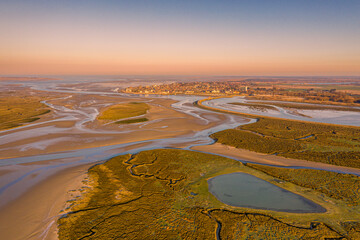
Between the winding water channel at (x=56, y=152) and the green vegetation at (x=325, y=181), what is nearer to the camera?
the green vegetation at (x=325, y=181)

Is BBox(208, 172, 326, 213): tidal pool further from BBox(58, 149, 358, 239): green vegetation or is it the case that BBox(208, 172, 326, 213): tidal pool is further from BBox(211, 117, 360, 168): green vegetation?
BBox(211, 117, 360, 168): green vegetation

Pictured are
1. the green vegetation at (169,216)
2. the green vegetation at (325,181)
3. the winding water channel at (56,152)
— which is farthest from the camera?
the winding water channel at (56,152)

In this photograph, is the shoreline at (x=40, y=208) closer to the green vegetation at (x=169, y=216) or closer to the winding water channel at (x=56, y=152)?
the green vegetation at (x=169, y=216)

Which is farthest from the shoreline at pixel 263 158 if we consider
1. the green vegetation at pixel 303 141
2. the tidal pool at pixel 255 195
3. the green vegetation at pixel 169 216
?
the tidal pool at pixel 255 195

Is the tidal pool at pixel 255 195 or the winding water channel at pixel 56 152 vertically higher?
the winding water channel at pixel 56 152

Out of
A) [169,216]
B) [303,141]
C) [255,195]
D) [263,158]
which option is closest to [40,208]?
[169,216]

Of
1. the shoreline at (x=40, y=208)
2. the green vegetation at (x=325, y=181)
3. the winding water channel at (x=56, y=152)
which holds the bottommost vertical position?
the green vegetation at (x=325, y=181)

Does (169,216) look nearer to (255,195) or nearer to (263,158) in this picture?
(255,195)

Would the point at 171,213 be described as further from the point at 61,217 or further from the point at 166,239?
the point at 61,217
